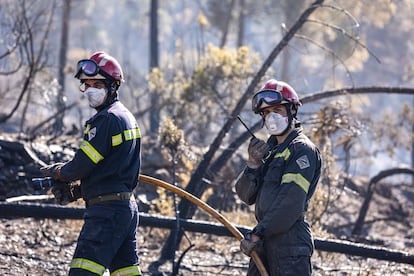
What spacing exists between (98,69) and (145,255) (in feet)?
14.5

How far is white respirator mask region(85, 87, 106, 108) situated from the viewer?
5.53m

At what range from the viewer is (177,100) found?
14.9 meters

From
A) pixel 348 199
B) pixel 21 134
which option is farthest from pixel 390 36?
pixel 21 134

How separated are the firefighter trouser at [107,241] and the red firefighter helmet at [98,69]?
994mm

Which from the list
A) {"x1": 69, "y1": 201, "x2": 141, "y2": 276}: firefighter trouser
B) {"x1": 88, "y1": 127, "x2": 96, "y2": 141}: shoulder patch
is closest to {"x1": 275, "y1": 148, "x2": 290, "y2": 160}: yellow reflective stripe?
{"x1": 69, "y1": 201, "x2": 141, "y2": 276}: firefighter trouser

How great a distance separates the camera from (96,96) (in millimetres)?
5527

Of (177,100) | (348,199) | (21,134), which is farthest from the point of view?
(348,199)

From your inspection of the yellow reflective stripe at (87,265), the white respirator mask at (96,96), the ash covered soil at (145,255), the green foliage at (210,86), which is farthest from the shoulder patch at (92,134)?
the green foliage at (210,86)

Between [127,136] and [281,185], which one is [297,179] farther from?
[127,136]

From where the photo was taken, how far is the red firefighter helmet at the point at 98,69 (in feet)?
18.2

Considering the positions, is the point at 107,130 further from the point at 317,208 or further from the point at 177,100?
the point at 177,100

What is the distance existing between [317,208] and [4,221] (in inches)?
177

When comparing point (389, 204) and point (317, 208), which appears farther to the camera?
point (389, 204)

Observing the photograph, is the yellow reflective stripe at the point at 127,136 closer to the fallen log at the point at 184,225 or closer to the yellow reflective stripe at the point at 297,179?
the yellow reflective stripe at the point at 297,179
